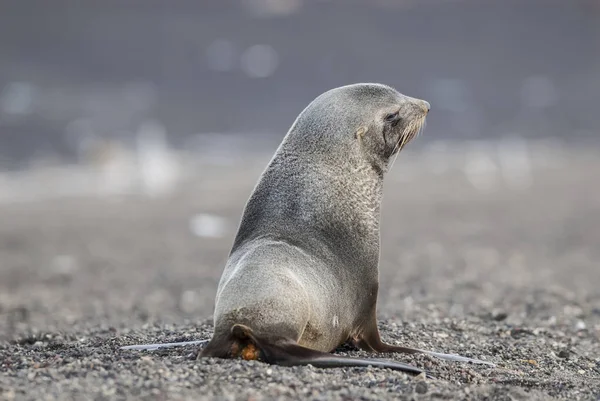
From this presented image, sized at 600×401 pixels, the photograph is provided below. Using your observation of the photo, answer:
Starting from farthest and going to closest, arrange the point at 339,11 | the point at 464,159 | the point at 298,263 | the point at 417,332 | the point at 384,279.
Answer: the point at 339,11
the point at 464,159
the point at 384,279
the point at 417,332
the point at 298,263

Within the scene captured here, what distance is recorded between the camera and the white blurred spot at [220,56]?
100 metres

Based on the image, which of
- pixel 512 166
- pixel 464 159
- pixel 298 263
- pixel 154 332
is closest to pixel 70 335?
pixel 154 332

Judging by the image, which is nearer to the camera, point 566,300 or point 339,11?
point 566,300

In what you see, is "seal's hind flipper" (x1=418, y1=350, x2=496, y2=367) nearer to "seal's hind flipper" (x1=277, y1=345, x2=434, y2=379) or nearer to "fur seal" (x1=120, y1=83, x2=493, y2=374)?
"fur seal" (x1=120, y1=83, x2=493, y2=374)

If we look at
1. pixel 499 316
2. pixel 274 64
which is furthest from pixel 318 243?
pixel 274 64

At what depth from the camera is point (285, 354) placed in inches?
224

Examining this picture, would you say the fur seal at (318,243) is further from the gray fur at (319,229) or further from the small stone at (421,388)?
the small stone at (421,388)

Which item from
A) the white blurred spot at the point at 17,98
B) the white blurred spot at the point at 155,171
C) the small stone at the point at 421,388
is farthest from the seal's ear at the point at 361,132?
the white blurred spot at the point at 17,98

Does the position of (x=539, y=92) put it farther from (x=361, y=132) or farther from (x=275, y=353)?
(x=275, y=353)

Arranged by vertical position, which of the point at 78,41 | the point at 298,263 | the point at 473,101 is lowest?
the point at 298,263

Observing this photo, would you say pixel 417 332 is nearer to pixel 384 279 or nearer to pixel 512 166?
pixel 384 279

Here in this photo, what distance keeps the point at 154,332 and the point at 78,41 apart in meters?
105

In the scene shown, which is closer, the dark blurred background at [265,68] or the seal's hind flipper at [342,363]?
the seal's hind flipper at [342,363]

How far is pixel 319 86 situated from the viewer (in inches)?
4067
